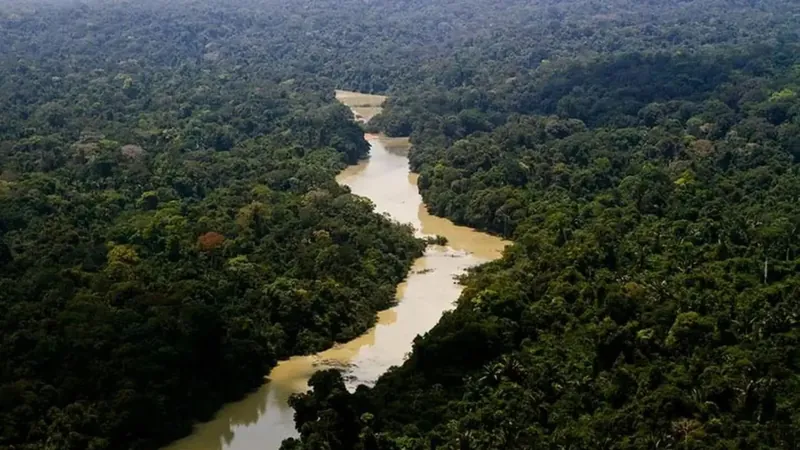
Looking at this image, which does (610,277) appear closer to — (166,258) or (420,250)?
(420,250)

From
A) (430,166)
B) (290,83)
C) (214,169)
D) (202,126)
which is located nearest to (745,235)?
(430,166)

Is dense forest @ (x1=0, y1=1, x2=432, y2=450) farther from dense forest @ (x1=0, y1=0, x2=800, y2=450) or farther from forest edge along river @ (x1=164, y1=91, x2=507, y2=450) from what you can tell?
forest edge along river @ (x1=164, y1=91, x2=507, y2=450)

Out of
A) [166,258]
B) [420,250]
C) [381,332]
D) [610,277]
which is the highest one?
[610,277]

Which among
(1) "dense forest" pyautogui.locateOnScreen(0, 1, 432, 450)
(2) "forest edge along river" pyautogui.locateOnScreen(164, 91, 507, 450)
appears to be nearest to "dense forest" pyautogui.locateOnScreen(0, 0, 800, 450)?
(1) "dense forest" pyautogui.locateOnScreen(0, 1, 432, 450)

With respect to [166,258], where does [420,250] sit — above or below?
below

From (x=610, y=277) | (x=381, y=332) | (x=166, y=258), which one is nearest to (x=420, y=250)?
(x=381, y=332)
